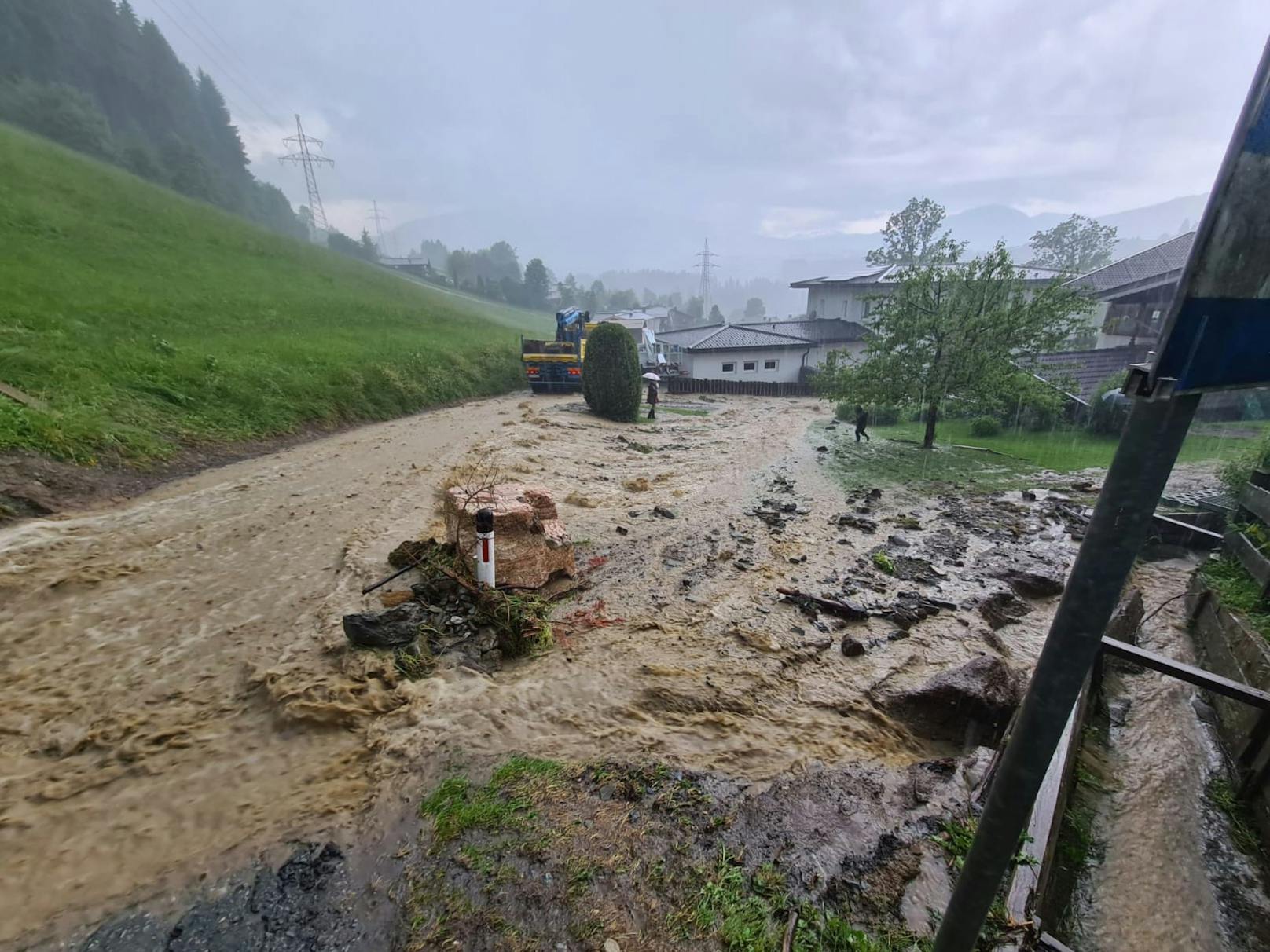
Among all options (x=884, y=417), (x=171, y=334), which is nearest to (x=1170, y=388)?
(x=171, y=334)

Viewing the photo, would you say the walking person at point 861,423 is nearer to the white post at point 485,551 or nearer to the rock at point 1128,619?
the rock at point 1128,619

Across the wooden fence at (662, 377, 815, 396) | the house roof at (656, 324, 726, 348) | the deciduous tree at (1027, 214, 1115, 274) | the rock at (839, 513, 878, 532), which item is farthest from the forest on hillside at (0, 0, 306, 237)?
the deciduous tree at (1027, 214, 1115, 274)

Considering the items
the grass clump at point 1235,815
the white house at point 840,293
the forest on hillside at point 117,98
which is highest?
the forest on hillside at point 117,98

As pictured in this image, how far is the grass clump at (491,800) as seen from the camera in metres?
2.85

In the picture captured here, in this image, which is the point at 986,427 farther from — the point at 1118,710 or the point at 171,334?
the point at 171,334

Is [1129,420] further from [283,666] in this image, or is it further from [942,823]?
[283,666]

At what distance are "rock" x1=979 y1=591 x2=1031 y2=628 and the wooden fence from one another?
84.2 ft

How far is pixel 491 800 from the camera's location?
302 centimetres

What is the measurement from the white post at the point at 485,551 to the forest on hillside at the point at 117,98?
54.5 meters

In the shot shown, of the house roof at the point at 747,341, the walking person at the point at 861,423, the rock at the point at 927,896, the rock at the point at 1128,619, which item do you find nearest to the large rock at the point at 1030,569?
the rock at the point at 1128,619

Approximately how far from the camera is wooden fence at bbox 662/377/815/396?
102ft

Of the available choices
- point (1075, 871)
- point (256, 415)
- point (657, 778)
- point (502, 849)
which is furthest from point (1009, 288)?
point (256, 415)

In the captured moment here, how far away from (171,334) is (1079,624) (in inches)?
778

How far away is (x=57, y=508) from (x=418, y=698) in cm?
708
